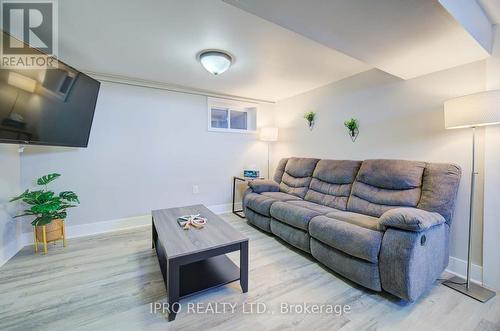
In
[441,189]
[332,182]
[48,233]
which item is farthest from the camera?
[332,182]

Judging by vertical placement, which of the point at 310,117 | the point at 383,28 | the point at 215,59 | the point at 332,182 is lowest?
the point at 332,182

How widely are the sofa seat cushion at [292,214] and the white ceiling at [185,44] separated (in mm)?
1724

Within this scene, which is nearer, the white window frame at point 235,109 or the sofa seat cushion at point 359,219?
the sofa seat cushion at point 359,219

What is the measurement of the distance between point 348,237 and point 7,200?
3462 mm

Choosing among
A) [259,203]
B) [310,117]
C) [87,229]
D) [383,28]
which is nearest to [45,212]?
[87,229]

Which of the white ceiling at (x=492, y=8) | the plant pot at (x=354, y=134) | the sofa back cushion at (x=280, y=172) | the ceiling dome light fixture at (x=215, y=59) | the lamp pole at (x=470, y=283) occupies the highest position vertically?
the white ceiling at (x=492, y=8)

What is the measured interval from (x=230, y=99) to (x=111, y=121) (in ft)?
6.46

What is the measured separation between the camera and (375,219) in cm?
210

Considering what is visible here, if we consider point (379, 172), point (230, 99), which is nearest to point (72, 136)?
point (230, 99)

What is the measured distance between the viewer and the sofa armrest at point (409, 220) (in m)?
1.47

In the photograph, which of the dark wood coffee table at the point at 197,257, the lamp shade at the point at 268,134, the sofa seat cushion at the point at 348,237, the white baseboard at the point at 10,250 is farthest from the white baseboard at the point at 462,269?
the white baseboard at the point at 10,250

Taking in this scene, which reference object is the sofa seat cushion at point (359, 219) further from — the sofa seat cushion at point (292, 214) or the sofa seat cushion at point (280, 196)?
the sofa seat cushion at point (280, 196)

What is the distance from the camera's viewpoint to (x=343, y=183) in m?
2.71

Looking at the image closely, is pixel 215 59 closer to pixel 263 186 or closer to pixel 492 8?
pixel 263 186
